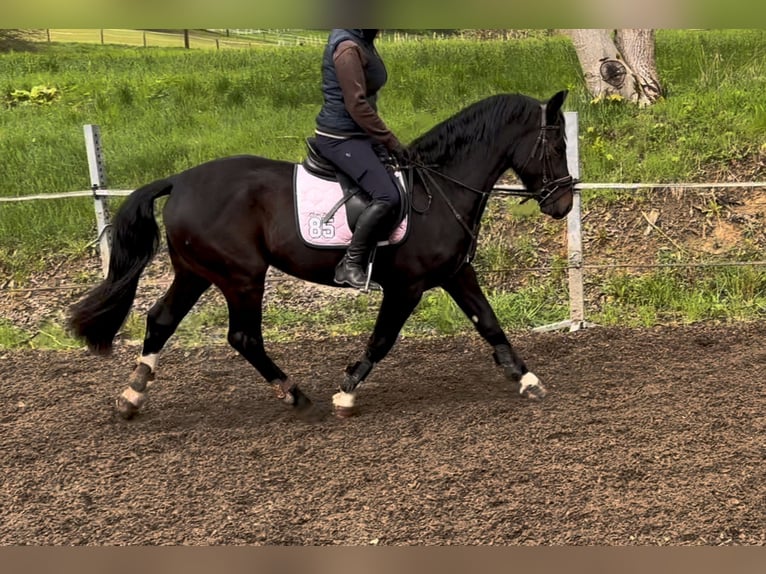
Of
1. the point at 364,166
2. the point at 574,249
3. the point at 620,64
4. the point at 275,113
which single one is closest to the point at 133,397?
the point at 364,166

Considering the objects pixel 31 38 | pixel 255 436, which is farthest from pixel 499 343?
pixel 31 38

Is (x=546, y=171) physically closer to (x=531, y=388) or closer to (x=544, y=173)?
(x=544, y=173)

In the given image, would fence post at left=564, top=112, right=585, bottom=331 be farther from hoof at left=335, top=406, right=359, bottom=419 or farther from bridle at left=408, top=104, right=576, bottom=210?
hoof at left=335, top=406, right=359, bottom=419

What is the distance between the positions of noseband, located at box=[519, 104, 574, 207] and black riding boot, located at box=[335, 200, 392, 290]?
95 cm

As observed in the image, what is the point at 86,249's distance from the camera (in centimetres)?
777

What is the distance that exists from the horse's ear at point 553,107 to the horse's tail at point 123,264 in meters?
2.23

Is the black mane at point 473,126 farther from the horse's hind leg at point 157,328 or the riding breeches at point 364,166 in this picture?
the horse's hind leg at point 157,328

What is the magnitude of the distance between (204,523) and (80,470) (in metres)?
1.01

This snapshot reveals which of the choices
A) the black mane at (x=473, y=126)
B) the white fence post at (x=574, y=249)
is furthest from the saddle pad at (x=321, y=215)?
the white fence post at (x=574, y=249)

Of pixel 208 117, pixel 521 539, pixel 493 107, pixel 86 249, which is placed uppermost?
pixel 493 107

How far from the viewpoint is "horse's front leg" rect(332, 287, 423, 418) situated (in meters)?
4.52

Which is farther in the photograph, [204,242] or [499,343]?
[499,343]

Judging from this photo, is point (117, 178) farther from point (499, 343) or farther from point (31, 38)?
point (499, 343)

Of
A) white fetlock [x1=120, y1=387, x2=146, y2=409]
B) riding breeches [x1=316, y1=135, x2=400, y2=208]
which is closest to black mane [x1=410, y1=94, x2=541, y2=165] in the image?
riding breeches [x1=316, y1=135, x2=400, y2=208]
